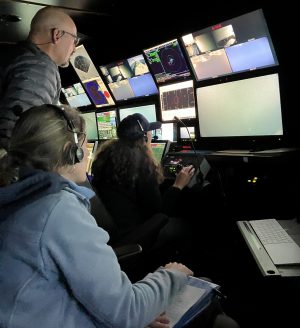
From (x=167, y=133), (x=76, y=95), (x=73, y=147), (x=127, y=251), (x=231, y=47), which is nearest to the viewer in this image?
(x=73, y=147)

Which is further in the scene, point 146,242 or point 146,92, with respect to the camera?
point 146,92

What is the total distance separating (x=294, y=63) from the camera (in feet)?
7.83

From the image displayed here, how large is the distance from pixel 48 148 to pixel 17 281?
35 cm

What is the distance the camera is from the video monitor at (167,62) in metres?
3.02

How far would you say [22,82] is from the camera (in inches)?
58.4

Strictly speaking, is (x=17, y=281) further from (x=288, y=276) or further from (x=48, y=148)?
(x=288, y=276)

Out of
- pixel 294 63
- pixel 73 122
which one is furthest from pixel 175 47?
pixel 73 122

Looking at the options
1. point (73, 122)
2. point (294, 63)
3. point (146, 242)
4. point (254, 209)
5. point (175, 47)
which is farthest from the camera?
point (175, 47)

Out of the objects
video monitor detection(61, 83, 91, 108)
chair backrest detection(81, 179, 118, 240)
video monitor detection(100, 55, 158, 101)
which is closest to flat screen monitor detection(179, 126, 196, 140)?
video monitor detection(100, 55, 158, 101)

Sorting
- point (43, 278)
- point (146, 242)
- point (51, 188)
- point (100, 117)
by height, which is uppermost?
point (51, 188)

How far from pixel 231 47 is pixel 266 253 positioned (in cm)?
175

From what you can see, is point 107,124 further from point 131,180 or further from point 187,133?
point 131,180

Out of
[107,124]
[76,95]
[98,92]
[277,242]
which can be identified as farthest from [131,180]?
[76,95]

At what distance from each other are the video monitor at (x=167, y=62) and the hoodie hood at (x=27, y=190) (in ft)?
7.82
